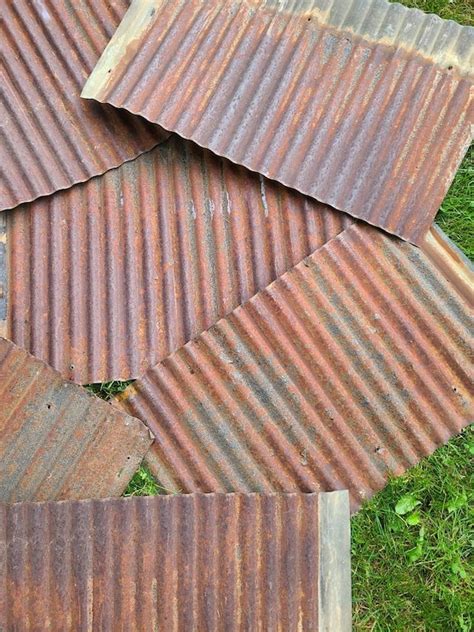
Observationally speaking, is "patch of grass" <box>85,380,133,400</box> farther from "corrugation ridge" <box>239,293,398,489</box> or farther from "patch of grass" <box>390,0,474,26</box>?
"patch of grass" <box>390,0,474,26</box>

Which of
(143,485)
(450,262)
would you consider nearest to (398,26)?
(450,262)

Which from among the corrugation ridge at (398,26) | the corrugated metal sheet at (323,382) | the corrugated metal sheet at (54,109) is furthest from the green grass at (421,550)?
the corrugated metal sheet at (54,109)

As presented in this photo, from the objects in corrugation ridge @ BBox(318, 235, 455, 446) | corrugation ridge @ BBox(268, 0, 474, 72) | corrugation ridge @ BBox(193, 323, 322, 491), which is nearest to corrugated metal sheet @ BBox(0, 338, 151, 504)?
corrugation ridge @ BBox(193, 323, 322, 491)

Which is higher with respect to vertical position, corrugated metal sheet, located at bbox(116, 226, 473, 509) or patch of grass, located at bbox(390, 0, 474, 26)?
patch of grass, located at bbox(390, 0, 474, 26)

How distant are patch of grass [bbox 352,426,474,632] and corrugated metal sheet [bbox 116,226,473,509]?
0.35 meters

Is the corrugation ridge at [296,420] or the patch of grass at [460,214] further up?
the patch of grass at [460,214]

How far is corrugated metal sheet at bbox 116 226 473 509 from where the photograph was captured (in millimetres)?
3219

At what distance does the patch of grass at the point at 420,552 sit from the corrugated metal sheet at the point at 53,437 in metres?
1.27

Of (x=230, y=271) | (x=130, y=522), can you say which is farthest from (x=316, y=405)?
(x=130, y=522)

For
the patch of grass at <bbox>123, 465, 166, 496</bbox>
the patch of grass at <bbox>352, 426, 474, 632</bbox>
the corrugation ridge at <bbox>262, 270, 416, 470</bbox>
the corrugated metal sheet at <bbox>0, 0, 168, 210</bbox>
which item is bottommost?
the patch of grass at <bbox>352, 426, 474, 632</bbox>

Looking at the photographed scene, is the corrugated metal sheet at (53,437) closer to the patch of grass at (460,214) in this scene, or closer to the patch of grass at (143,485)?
the patch of grass at (143,485)

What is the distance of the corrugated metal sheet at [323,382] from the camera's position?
3219 mm

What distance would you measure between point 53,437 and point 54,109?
1.60m

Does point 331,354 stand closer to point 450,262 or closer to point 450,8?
point 450,262
